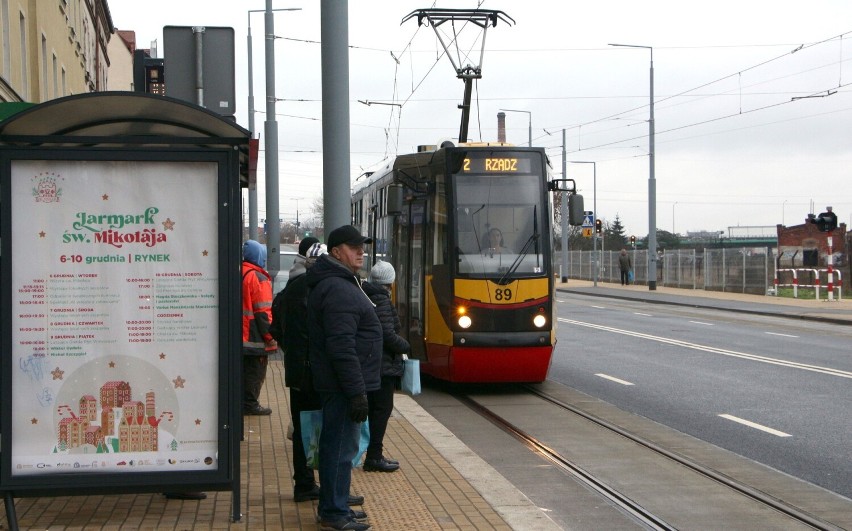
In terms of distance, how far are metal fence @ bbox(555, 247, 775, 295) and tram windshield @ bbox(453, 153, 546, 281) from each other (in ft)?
101

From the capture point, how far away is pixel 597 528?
684cm

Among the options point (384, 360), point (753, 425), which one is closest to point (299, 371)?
point (384, 360)

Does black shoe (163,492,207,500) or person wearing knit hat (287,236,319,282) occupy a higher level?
person wearing knit hat (287,236,319,282)

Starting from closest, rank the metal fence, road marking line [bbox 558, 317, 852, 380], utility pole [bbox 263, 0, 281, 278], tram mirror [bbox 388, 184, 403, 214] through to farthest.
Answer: tram mirror [bbox 388, 184, 403, 214] < road marking line [bbox 558, 317, 852, 380] < utility pole [bbox 263, 0, 281, 278] < the metal fence

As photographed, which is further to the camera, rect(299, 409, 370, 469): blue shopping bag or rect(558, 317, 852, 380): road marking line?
rect(558, 317, 852, 380): road marking line

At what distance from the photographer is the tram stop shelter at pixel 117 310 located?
588 cm

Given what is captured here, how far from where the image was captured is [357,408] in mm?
5762

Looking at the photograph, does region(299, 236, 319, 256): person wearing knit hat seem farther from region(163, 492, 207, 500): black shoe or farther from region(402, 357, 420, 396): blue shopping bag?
region(163, 492, 207, 500): black shoe

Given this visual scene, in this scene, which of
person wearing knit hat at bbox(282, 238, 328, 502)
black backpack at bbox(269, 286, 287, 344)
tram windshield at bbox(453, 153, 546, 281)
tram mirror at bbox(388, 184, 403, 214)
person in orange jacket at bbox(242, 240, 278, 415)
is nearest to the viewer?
person wearing knit hat at bbox(282, 238, 328, 502)

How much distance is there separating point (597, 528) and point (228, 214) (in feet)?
9.93

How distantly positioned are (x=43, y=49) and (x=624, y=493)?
19358mm

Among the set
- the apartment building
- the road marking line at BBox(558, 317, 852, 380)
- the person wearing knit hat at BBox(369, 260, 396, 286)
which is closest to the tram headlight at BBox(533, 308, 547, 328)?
the road marking line at BBox(558, 317, 852, 380)

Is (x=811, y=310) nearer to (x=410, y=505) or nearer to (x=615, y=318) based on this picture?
(x=615, y=318)

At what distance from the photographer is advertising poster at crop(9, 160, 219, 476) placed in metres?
5.89
